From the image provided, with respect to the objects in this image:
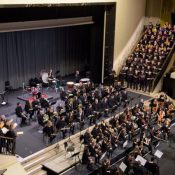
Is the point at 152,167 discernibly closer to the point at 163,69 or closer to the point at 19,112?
the point at 19,112

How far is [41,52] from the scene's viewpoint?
2033cm

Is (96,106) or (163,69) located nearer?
(96,106)

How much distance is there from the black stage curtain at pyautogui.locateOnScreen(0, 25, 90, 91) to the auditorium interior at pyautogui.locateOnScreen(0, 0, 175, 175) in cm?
6

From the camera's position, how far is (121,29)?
70.5ft

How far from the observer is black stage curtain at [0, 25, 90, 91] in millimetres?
18297

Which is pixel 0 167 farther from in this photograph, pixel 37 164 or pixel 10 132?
pixel 37 164

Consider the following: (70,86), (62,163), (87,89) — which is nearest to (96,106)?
(87,89)

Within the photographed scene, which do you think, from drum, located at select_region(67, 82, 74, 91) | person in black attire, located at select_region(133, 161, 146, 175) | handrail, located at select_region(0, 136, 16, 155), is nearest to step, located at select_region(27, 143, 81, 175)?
handrail, located at select_region(0, 136, 16, 155)

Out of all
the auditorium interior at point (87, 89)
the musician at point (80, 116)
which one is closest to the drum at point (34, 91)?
the auditorium interior at point (87, 89)

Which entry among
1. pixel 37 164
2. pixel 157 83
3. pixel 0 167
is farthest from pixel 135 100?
pixel 0 167

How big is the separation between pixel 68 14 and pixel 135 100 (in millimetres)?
6436

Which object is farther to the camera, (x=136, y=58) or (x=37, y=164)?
(x=136, y=58)

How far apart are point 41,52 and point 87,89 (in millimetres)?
4863

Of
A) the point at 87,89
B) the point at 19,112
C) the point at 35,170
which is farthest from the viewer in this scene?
the point at 87,89
